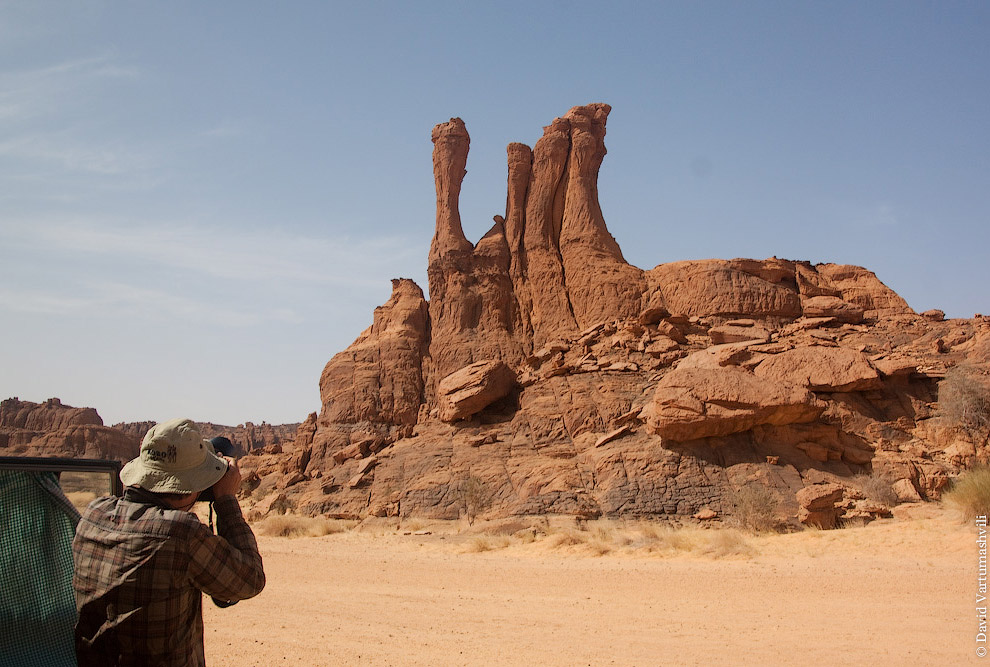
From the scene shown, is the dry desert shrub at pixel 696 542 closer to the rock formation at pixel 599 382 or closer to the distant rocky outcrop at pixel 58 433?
the rock formation at pixel 599 382

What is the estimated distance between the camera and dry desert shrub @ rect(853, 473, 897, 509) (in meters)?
20.4

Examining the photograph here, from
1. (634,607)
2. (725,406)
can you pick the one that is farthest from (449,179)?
(634,607)

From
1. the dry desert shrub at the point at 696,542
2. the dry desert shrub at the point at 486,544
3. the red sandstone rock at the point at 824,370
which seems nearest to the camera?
the dry desert shrub at the point at 696,542

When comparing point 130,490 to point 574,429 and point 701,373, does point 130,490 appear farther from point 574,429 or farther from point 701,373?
point 574,429

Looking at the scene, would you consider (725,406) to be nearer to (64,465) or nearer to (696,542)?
(696,542)

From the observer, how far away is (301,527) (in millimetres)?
25312

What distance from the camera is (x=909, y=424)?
24781 millimetres

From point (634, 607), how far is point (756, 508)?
10.1 meters

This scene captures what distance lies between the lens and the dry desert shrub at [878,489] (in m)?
20.4

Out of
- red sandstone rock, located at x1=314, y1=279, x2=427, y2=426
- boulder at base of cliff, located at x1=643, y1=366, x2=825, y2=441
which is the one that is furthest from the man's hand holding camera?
red sandstone rock, located at x1=314, y1=279, x2=427, y2=426

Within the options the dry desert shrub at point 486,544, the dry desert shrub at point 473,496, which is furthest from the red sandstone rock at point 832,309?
the dry desert shrub at point 486,544

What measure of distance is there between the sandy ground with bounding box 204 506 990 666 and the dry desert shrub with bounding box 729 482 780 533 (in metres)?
1.29

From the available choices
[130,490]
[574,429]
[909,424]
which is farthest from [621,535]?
[130,490]

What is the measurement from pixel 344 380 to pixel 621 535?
904 inches
